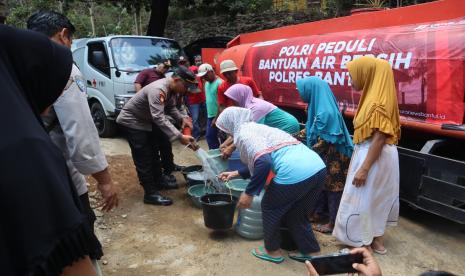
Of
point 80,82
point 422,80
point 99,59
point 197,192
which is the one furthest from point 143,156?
point 99,59

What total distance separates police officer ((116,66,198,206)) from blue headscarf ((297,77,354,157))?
142 centimetres

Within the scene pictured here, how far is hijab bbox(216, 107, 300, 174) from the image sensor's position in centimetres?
315

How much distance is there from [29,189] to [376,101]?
9.79ft

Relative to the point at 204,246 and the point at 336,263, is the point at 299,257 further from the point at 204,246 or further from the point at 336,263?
the point at 336,263

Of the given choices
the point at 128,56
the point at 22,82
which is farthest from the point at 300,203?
the point at 128,56

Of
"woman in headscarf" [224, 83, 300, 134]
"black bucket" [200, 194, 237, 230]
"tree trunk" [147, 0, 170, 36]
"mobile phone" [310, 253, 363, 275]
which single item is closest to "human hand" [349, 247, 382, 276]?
"mobile phone" [310, 253, 363, 275]

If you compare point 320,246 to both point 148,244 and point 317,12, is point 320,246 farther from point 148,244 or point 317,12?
point 317,12

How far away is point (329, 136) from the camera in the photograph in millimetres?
3834

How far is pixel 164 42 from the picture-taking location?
8719 mm

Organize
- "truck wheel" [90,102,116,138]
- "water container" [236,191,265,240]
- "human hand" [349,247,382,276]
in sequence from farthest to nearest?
"truck wheel" [90,102,116,138] < "water container" [236,191,265,240] < "human hand" [349,247,382,276]

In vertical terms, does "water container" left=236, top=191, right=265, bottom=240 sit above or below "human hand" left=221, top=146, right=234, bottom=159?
below

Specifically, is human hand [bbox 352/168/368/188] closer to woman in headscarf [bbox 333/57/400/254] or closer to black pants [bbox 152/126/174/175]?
woman in headscarf [bbox 333/57/400/254]

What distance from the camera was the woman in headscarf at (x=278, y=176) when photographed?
10.3 ft

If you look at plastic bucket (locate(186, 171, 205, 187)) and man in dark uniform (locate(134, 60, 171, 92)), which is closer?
plastic bucket (locate(186, 171, 205, 187))
